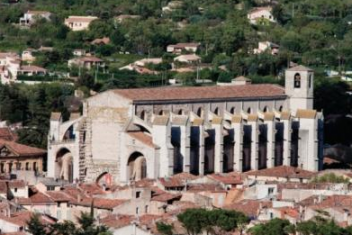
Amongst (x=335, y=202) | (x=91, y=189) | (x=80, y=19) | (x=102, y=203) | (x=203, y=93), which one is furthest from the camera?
(x=80, y=19)

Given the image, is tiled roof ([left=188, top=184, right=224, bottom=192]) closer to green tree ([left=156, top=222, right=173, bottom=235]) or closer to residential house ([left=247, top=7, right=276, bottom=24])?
green tree ([left=156, top=222, right=173, bottom=235])

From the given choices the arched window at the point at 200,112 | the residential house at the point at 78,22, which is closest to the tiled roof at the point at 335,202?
the arched window at the point at 200,112

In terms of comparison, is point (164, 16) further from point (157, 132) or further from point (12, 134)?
point (157, 132)

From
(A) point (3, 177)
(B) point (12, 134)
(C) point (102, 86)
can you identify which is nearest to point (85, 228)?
(A) point (3, 177)

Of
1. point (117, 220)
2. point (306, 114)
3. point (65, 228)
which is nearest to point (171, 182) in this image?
point (117, 220)

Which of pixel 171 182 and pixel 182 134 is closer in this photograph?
pixel 171 182

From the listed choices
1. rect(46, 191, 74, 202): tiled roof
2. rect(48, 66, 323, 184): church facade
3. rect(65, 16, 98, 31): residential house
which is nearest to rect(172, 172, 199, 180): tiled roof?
rect(48, 66, 323, 184): church facade

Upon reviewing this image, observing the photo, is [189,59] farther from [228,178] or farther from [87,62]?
[228,178]

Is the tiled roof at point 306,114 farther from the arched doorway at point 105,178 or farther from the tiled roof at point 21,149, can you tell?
the tiled roof at point 21,149

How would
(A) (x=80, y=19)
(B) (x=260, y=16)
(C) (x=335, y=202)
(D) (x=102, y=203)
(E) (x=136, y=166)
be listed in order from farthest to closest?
(B) (x=260, y=16)
(A) (x=80, y=19)
(E) (x=136, y=166)
(D) (x=102, y=203)
(C) (x=335, y=202)
